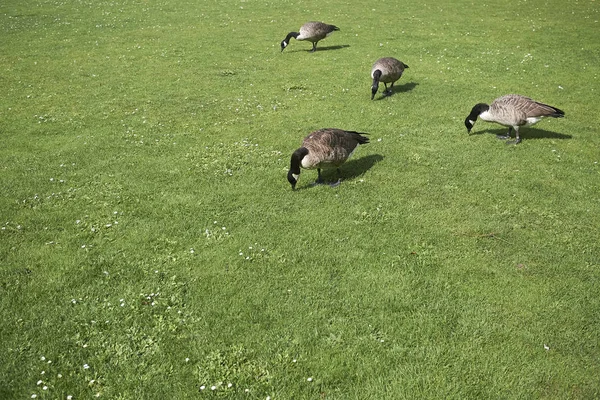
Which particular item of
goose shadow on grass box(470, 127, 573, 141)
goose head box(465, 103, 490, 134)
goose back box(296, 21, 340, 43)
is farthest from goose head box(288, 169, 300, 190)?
goose back box(296, 21, 340, 43)

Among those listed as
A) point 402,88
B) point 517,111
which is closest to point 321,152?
point 517,111

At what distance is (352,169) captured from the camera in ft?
40.3

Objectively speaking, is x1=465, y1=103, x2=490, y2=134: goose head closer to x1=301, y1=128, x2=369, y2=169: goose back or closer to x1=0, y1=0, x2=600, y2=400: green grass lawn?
x1=0, y1=0, x2=600, y2=400: green grass lawn

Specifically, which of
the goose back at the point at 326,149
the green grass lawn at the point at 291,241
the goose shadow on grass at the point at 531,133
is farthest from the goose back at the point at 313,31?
the goose back at the point at 326,149

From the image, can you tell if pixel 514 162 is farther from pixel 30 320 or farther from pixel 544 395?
pixel 30 320

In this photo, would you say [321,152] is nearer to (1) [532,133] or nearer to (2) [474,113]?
(2) [474,113]

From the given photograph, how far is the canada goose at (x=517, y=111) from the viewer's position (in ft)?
41.8

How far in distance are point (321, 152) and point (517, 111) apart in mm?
6418

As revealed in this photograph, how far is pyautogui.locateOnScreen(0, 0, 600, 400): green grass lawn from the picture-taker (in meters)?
6.39

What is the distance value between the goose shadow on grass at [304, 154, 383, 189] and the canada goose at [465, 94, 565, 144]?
3.73 m

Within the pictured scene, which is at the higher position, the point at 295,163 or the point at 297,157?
the point at 297,157

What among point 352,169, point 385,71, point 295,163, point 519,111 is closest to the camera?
point 295,163

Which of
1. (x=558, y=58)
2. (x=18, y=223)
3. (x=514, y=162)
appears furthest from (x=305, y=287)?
(x=558, y=58)

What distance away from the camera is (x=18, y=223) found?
9828 mm
